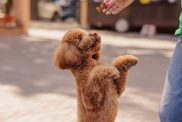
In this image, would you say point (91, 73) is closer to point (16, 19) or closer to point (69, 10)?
point (16, 19)

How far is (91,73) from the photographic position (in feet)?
9.78

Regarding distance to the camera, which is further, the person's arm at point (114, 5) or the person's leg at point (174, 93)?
the person's arm at point (114, 5)

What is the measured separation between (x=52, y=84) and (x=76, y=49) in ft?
13.6

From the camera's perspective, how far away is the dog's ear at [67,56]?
2.96 m

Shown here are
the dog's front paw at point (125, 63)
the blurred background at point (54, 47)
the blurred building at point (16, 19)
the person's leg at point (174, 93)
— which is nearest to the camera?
the person's leg at point (174, 93)

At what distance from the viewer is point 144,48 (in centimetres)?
1159

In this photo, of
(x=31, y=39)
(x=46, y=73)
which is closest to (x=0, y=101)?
(x=46, y=73)

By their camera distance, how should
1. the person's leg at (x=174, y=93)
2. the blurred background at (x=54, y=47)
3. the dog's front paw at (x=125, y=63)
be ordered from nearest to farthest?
the person's leg at (x=174, y=93) < the dog's front paw at (x=125, y=63) < the blurred background at (x=54, y=47)

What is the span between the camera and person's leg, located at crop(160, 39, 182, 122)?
260 centimetres

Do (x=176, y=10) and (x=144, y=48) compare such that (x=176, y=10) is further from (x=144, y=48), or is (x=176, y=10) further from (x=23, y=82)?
(x=23, y=82)

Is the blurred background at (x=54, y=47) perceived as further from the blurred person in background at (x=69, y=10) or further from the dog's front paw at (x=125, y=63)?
the dog's front paw at (x=125, y=63)

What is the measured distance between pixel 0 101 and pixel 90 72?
3.24 meters

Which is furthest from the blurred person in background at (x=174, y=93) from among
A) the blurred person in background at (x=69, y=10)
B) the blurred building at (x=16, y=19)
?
the blurred person in background at (x=69, y=10)

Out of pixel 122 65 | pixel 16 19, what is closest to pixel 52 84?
pixel 122 65
